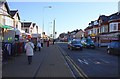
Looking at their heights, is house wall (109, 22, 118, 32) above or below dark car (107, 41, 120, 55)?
above

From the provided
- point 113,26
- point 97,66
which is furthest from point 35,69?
point 113,26

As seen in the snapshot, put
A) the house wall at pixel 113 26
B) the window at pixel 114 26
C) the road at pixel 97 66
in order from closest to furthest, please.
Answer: the road at pixel 97 66
the window at pixel 114 26
the house wall at pixel 113 26

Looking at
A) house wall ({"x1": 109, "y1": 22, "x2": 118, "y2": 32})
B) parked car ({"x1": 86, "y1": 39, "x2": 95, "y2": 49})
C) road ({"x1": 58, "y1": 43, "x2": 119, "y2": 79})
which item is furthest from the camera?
house wall ({"x1": 109, "y1": 22, "x2": 118, "y2": 32})

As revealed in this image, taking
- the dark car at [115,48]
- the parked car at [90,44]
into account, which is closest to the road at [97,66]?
the dark car at [115,48]

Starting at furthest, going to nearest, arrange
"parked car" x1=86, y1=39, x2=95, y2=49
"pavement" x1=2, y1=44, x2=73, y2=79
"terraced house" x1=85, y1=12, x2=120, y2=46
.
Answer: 1. "terraced house" x1=85, y1=12, x2=120, y2=46
2. "parked car" x1=86, y1=39, x2=95, y2=49
3. "pavement" x1=2, y1=44, x2=73, y2=79

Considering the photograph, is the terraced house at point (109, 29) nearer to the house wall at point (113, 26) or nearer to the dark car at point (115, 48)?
the house wall at point (113, 26)

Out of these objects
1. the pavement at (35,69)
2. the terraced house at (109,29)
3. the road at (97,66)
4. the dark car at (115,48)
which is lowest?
the road at (97,66)

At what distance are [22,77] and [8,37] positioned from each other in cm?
1518

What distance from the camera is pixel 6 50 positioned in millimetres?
20812

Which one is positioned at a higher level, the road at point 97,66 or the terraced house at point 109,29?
the terraced house at point 109,29

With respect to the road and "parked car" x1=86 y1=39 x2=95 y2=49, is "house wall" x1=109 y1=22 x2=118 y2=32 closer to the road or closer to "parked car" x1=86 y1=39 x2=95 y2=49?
"parked car" x1=86 y1=39 x2=95 y2=49

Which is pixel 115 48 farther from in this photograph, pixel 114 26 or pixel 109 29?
pixel 109 29

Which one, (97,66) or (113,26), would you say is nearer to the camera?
(97,66)

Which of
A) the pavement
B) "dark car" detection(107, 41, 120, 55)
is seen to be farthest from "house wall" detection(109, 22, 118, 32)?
the pavement
